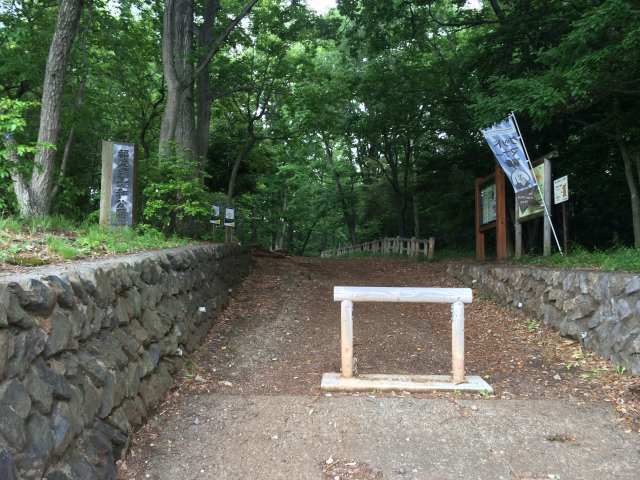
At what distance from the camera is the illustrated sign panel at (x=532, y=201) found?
851 centimetres

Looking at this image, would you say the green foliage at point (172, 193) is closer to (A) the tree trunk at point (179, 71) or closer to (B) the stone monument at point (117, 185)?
(B) the stone monument at point (117, 185)

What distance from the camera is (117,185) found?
6.74 metres

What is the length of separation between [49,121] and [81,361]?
482 centimetres

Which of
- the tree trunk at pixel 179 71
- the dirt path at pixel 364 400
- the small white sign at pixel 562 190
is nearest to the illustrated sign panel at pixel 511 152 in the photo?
the small white sign at pixel 562 190

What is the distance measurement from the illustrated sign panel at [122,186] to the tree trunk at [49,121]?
2.60 ft

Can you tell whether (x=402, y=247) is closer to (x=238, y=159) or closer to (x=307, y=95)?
(x=238, y=159)

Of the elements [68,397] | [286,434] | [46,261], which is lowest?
[286,434]

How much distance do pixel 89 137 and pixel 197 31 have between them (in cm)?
418

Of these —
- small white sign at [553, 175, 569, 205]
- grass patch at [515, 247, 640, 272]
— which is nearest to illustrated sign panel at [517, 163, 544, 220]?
small white sign at [553, 175, 569, 205]

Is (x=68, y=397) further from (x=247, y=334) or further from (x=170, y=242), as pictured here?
(x=170, y=242)

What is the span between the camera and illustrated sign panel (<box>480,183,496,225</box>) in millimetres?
10469

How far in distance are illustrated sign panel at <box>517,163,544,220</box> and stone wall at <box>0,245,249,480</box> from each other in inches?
257

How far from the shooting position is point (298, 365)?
17.6 feet

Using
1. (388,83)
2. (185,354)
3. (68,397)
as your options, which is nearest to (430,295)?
(185,354)
